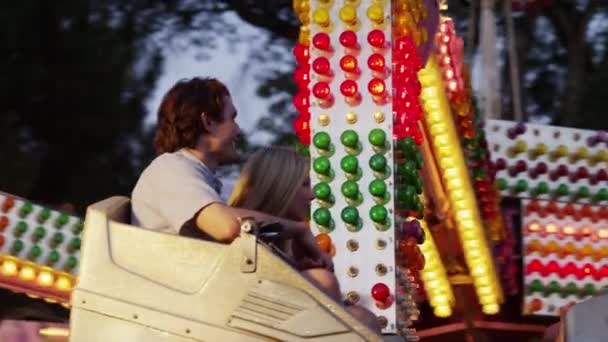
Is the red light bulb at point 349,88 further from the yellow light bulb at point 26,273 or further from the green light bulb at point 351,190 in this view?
the yellow light bulb at point 26,273

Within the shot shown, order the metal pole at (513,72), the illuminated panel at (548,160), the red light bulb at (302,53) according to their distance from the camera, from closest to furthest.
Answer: the red light bulb at (302,53) → the illuminated panel at (548,160) → the metal pole at (513,72)

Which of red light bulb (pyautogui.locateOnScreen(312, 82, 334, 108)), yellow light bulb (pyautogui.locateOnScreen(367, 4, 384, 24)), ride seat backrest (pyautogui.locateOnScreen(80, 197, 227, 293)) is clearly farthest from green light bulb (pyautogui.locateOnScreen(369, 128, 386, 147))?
ride seat backrest (pyautogui.locateOnScreen(80, 197, 227, 293))

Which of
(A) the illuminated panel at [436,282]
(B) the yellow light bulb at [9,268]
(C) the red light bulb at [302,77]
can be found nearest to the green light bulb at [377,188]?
(C) the red light bulb at [302,77]

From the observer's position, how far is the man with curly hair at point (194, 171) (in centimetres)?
440

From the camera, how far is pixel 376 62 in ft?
22.2

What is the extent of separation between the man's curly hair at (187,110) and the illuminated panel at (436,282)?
236 inches

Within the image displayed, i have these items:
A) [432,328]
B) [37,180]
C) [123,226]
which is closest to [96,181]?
[37,180]

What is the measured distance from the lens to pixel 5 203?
930cm

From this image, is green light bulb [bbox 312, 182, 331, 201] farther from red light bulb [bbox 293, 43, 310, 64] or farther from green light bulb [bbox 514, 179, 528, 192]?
green light bulb [bbox 514, 179, 528, 192]

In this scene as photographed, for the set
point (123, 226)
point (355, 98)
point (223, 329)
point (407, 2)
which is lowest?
point (223, 329)

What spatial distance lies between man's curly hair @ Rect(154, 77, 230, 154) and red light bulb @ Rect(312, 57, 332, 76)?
6.94 feet

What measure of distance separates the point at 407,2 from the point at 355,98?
1.79ft

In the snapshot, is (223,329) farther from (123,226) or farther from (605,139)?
(605,139)

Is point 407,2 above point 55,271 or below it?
above
